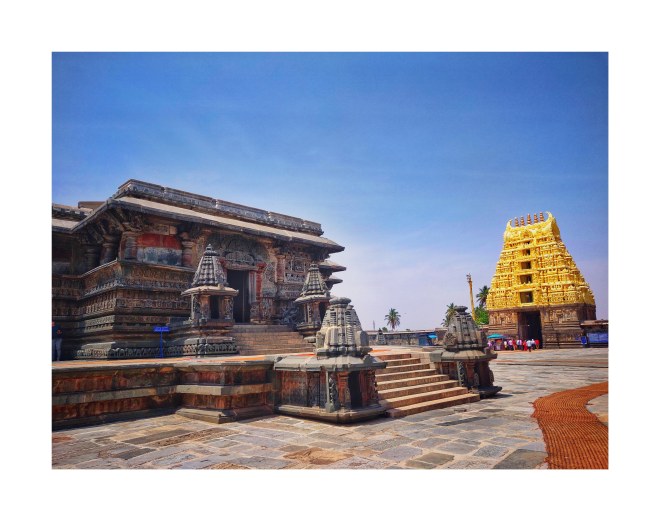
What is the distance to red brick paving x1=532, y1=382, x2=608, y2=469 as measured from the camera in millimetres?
4516

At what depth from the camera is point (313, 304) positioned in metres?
15.8

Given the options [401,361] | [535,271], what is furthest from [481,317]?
[401,361]

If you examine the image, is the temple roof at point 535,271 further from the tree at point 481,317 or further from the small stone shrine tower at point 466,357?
the small stone shrine tower at point 466,357

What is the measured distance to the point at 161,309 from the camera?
1380cm

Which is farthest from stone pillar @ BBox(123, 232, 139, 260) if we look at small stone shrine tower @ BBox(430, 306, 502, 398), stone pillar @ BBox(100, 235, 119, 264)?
small stone shrine tower @ BBox(430, 306, 502, 398)

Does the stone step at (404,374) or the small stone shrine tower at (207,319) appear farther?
the small stone shrine tower at (207,319)

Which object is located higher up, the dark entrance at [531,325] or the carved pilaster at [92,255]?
the carved pilaster at [92,255]

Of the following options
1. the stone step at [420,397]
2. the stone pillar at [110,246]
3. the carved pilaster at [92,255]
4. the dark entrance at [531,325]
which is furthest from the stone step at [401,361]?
the dark entrance at [531,325]

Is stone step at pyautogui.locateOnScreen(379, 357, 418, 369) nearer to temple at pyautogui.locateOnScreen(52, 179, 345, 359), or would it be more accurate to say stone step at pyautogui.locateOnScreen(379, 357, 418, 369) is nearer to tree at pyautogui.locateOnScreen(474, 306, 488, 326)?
temple at pyautogui.locateOnScreen(52, 179, 345, 359)

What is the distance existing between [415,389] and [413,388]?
0.06 meters

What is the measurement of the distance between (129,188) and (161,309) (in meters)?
4.20

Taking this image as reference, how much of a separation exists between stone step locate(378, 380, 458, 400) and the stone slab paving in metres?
0.77

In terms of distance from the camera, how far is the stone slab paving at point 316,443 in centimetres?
479

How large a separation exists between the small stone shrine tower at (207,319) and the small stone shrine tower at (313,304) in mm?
3442
